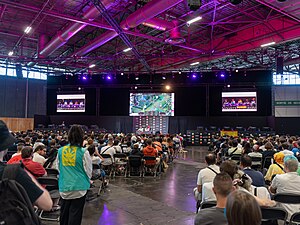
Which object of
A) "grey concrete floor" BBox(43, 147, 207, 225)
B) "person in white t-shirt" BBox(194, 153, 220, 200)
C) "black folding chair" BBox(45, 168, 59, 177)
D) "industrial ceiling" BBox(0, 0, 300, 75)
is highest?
"industrial ceiling" BBox(0, 0, 300, 75)

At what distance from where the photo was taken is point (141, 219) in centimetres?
435

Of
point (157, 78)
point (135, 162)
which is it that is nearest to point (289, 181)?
point (135, 162)

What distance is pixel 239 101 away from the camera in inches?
787

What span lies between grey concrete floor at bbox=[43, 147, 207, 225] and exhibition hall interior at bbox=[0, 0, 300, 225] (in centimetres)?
14

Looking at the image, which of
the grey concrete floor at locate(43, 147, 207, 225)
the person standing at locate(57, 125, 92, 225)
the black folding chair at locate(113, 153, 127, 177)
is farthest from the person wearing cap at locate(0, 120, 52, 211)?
the black folding chair at locate(113, 153, 127, 177)

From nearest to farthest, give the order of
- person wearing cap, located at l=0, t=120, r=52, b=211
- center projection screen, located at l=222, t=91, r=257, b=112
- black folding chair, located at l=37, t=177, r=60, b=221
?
person wearing cap, located at l=0, t=120, r=52, b=211 < black folding chair, located at l=37, t=177, r=60, b=221 < center projection screen, located at l=222, t=91, r=257, b=112

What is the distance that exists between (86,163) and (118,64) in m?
21.9

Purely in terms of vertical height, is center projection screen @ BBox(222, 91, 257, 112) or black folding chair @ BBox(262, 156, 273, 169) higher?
center projection screen @ BBox(222, 91, 257, 112)

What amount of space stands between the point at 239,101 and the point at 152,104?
715 cm

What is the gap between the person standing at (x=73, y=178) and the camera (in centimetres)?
270

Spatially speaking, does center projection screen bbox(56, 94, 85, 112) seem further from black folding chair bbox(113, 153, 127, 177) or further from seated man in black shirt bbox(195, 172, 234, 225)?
seated man in black shirt bbox(195, 172, 234, 225)

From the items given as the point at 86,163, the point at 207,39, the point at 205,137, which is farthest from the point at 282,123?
the point at 86,163

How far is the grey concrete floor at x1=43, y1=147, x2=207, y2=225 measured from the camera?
432 centimetres

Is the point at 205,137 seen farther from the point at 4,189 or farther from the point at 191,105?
the point at 4,189
